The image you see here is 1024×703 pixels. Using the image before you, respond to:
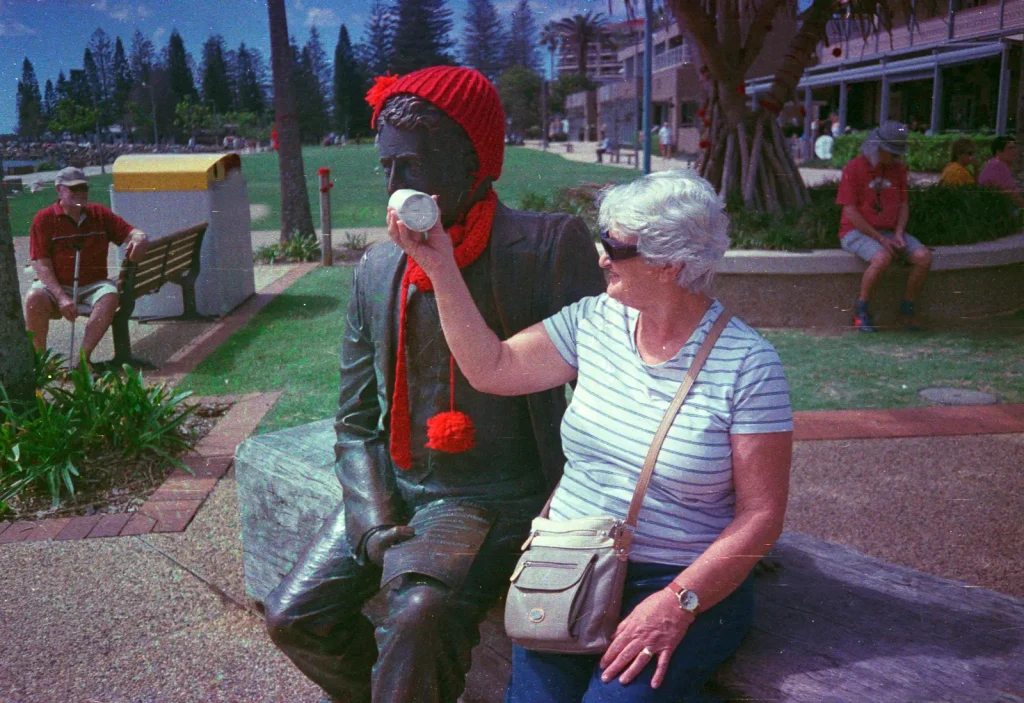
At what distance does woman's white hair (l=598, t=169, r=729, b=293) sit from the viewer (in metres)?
1.70

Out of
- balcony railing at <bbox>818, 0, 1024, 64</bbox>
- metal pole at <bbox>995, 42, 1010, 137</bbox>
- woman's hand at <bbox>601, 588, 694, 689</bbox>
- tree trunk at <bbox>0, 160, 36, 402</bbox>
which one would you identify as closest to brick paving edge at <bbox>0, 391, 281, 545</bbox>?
tree trunk at <bbox>0, 160, 36, 402</bbox>

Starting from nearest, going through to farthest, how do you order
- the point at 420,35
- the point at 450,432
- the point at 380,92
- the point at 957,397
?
the point at 380,92 < the point at 450,432 < the point at 420,35 < the point at 957,397

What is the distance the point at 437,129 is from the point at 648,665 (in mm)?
1039

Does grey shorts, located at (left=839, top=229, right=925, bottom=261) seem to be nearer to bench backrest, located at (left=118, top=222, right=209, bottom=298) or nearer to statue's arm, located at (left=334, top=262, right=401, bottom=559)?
statue's arm, located at (left=334, top=262, right=401, bottom=559)

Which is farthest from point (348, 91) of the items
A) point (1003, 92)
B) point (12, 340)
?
point (12, 340)

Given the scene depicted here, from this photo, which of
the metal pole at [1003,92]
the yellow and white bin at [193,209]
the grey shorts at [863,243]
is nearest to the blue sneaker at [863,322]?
the grey shorts at [863,243]

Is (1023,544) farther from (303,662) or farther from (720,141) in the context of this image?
(720,141)

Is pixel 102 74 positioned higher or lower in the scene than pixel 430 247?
higher

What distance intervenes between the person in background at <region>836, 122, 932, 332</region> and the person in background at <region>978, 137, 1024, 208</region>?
0.76m

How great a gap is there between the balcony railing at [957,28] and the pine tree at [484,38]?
115 cm

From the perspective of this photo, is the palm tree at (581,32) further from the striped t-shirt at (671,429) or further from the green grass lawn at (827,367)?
the green grass lawn at (827,367)

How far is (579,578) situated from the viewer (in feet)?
5.46

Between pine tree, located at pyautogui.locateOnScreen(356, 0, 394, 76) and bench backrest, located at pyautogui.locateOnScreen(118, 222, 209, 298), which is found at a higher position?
pine tree, located at pyautogui.locateOnScreen(356, 0, 394, 76)

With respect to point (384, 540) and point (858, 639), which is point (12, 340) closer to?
point (384, 540)
